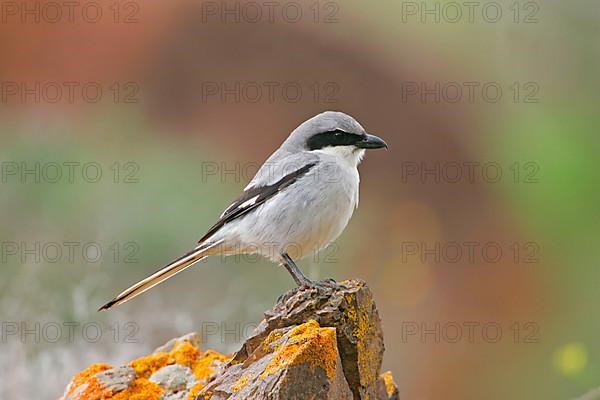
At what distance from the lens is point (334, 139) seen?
556cm

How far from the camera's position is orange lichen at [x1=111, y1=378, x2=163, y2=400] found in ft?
15.1

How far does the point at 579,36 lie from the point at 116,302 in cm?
955

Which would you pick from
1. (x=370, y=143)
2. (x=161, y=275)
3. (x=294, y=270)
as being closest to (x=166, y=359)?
(x=161, y=275)

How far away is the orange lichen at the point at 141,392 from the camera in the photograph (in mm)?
4609

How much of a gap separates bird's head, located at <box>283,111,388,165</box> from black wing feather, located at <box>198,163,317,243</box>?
8.4 inches

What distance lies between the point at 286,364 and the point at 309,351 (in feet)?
0.41

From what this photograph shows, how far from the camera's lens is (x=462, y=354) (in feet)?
30.4

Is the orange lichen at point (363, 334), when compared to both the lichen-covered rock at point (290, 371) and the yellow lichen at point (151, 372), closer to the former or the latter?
the lichen-covered rock at point (290, 371)

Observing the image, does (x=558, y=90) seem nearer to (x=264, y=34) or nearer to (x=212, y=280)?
(x=264, y=34)

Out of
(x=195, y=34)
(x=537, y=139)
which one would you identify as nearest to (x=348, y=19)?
(x=195, y=34)

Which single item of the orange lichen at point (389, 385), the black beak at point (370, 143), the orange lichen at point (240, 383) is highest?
the black beak at point (370, 143)

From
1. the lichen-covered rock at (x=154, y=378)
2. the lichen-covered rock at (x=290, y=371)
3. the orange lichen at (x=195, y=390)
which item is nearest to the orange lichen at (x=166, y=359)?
the lichen-covered rock at (x=154, y=378)

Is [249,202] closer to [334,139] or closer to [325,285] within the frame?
[334,139]

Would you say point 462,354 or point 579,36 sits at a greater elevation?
point 579,36
